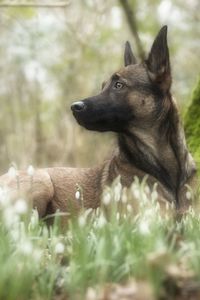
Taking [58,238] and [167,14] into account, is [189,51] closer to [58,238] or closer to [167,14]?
[167,14]

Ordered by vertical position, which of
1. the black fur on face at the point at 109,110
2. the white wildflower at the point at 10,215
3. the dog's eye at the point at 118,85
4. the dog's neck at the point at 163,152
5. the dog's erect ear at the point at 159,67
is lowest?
the dog's neck at the point at 163,152

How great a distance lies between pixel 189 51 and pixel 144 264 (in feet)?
92.3

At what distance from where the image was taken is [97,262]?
455 centimetres

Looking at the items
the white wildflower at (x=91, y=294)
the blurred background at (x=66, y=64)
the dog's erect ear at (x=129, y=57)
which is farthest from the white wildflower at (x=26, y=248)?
the blurred background at (x=66, y=64)

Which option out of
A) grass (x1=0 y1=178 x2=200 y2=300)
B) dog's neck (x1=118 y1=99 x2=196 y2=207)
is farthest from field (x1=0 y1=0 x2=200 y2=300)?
dog's neck (x1=118 y1=99 x2=196 y2=207)

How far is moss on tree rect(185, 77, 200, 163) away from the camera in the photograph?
34.2 ft

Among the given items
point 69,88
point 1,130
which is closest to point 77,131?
point 69,88

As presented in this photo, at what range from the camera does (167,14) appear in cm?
2620

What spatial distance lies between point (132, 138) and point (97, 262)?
16.6 feet

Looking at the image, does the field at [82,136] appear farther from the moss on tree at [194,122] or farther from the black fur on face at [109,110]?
the black fur on face at [109,110]

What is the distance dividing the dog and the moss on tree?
1104 mm

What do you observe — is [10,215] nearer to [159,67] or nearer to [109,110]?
[109,110]

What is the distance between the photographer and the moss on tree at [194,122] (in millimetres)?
10414

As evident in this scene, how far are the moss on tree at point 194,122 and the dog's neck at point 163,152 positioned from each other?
3.46 ft
